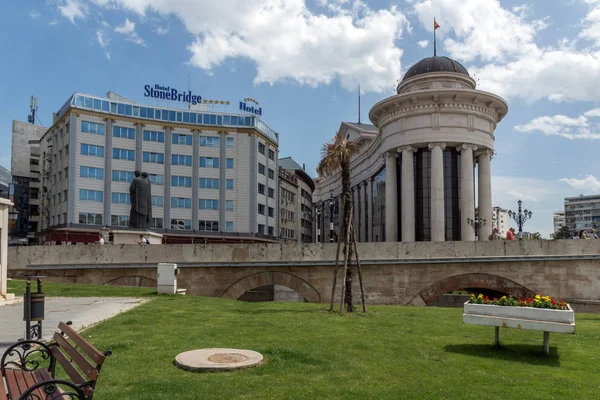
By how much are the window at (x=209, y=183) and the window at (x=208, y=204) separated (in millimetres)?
1723

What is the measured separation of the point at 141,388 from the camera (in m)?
6.91

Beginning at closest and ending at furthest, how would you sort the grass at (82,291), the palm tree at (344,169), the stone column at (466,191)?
the palm tree at (344,169)
the grass at (82,291)
the stone column at (466,191)

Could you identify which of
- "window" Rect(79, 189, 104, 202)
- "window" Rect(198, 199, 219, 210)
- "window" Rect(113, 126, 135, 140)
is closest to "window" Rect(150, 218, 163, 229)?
"window" Rect(198, 199, 219, 210)

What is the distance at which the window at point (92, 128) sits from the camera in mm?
55844

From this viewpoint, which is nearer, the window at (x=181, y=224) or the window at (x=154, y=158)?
the window at (x=154, y=158)

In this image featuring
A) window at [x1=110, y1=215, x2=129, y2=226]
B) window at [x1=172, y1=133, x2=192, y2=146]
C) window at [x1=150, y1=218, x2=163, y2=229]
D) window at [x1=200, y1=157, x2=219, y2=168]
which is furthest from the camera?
window at [x1=200, y1=157, x2=219, y2=168]

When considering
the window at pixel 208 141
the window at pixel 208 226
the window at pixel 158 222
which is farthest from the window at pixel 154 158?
the window at pixel 208 226

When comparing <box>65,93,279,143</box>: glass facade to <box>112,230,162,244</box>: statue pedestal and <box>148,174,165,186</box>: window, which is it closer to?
<box>148,174,165,186</box>: window

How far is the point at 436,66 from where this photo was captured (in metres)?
52.1

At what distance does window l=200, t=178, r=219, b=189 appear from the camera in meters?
61.8

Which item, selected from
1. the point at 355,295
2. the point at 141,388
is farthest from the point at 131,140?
the point at 141,388

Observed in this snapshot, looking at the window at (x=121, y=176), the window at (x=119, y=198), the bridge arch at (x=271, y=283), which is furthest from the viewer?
the window at (x=121, y=176)

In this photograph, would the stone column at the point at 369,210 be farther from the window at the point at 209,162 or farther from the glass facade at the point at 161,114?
the window at the point at 209,162

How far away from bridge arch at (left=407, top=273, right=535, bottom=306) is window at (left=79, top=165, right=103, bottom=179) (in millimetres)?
41924
